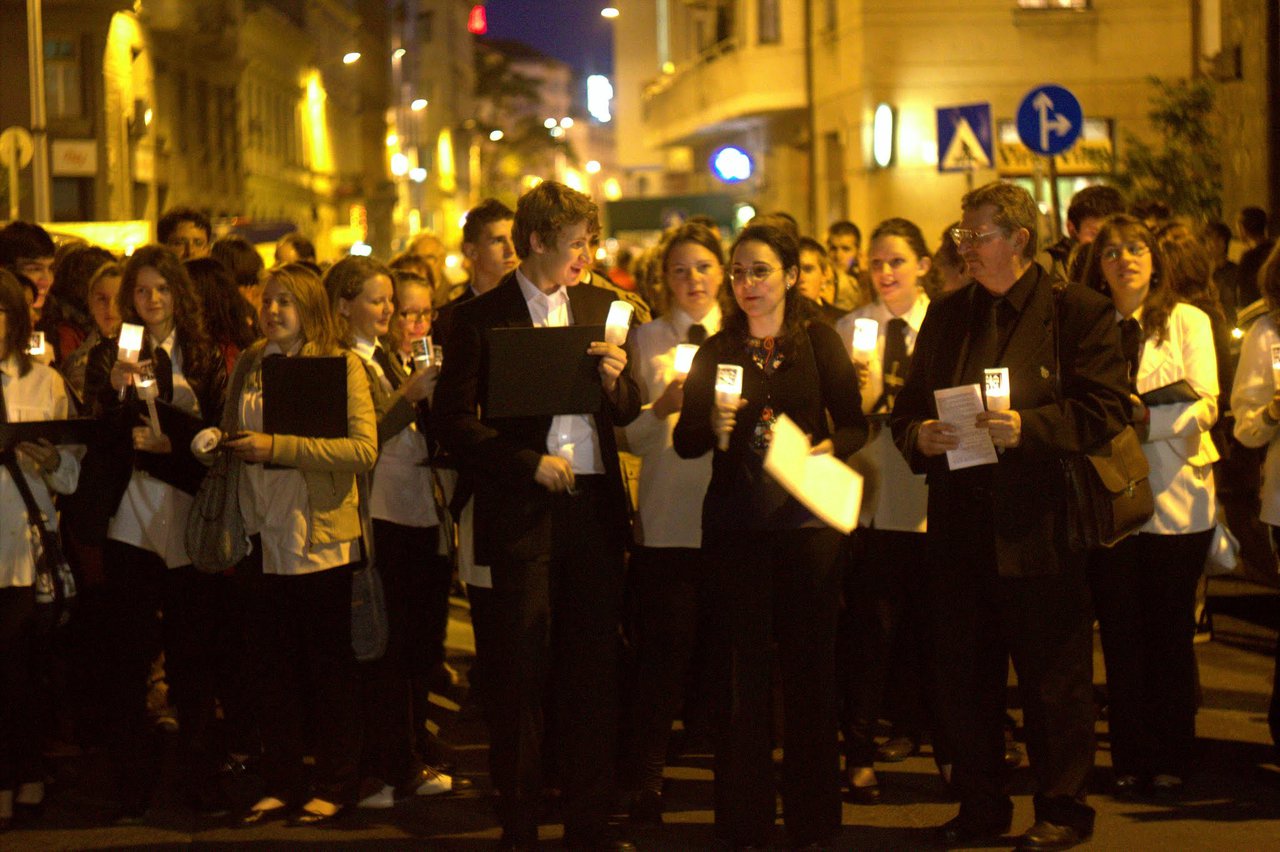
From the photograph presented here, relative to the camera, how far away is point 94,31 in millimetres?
41500

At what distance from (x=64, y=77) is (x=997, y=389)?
3820cm

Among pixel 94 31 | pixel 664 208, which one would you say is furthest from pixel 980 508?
pixel 94 31

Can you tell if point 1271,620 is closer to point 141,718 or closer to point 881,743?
point 881,743

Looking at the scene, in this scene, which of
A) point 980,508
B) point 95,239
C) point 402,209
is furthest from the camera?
point 402,209

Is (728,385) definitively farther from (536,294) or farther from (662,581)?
(662,581)

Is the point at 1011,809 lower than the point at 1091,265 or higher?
Result: lower

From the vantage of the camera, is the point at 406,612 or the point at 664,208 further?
the point at 664,208

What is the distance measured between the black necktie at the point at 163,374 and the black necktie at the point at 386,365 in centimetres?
90

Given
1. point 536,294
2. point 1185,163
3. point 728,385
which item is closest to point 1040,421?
point 728,385

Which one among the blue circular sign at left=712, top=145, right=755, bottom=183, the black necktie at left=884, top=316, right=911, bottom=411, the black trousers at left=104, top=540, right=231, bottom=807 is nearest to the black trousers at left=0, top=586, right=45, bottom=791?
the black trousers at left=104, top=540, right=231, bottom=807

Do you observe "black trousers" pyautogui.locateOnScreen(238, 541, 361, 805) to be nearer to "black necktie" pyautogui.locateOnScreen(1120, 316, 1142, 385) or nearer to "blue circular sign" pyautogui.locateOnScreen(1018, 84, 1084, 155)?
"black necktie" pyautogui.locateOnScreen(1120, 316, 1142, 385)

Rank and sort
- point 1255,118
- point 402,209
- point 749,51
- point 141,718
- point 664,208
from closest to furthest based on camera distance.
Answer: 1. point 141,718
2. point 1255,118
3. point 749,51
4. point 664,208
5. point 402,209

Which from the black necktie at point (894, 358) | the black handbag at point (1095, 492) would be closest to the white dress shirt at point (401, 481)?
the black necktie at point (894, 358)

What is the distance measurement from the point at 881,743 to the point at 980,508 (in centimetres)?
208
